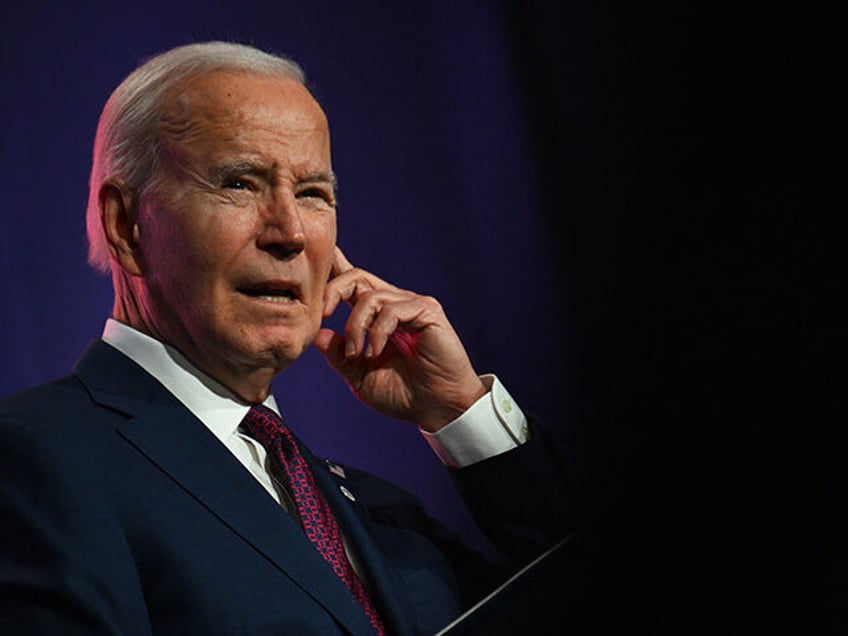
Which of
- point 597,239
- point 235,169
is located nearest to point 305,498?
point 235,169

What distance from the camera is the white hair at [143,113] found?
4.56ft

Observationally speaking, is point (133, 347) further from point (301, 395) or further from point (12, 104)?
point (301, 395)

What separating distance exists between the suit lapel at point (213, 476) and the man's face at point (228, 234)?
0.41 ft

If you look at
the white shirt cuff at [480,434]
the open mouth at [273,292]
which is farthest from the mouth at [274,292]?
the white shirt cuff at [480,434]

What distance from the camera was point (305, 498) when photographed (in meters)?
1.40

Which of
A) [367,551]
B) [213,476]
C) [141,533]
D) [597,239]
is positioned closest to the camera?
[141,533]

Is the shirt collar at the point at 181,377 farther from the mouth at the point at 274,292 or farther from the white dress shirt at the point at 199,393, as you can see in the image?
the mouth at the point at 274,292

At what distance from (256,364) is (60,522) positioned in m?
0.42

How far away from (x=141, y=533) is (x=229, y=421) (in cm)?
29

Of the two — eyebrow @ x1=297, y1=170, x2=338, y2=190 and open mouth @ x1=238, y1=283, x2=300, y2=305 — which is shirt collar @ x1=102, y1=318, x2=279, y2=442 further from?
eyebrow @ x1=297, y1=170, x2=338, y2=190

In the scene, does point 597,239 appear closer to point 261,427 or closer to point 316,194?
point 316,194

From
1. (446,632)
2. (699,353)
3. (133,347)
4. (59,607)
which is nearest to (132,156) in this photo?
(133,347)

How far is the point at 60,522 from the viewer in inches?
40.5

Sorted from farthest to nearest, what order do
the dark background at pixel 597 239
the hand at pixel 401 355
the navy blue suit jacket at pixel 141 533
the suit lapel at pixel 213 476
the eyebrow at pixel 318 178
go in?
the hand at pixel 401 355, the eyebrow at pixel 318 178, the suit lapel at pixel 213 476, the navy blue suit jacket at pixel 141 533, the dark background at pixel 597 239
